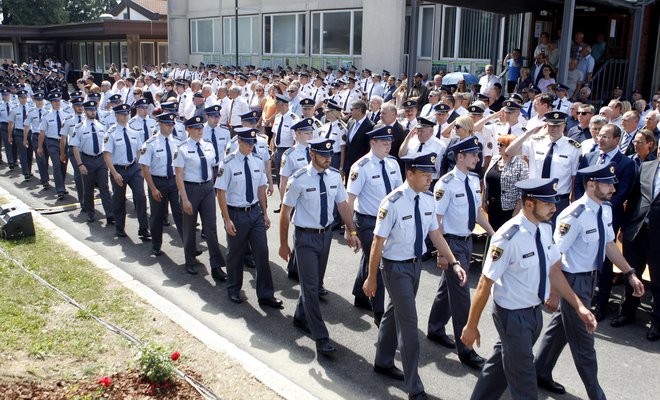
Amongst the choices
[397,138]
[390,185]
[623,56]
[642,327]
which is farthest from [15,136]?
[623,56]

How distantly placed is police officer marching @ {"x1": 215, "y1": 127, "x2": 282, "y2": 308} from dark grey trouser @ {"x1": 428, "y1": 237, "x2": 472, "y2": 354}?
1.94 m

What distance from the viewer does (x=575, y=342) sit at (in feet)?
16.5

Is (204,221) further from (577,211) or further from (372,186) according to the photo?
(577,211)

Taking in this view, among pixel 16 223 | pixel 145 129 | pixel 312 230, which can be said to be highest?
pixel 145 129

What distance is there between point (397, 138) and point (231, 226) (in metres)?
3.73

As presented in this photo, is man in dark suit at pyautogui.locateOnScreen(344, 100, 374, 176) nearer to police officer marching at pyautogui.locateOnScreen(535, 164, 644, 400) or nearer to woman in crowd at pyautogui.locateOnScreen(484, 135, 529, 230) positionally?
woman in crowd at pyautogui.locateOnScreen(484, 135, 529, 230)

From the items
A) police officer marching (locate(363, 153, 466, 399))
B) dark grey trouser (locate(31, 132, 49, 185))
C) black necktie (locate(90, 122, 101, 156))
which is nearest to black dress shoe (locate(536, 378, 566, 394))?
police officer marching (locate(363, 153, 466, 399))

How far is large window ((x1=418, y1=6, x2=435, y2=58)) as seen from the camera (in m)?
21.3

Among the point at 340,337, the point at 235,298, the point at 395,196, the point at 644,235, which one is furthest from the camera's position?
the point at 235,298

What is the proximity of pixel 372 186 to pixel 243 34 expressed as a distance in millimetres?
25828

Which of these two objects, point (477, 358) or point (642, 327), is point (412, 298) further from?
point (642, 327)

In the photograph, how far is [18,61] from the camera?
4838 centimetres

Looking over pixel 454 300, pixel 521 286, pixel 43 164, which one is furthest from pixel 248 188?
pixel 43 164

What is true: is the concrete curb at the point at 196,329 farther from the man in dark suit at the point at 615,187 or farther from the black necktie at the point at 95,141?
the man in dark suit at the point at 615,187
